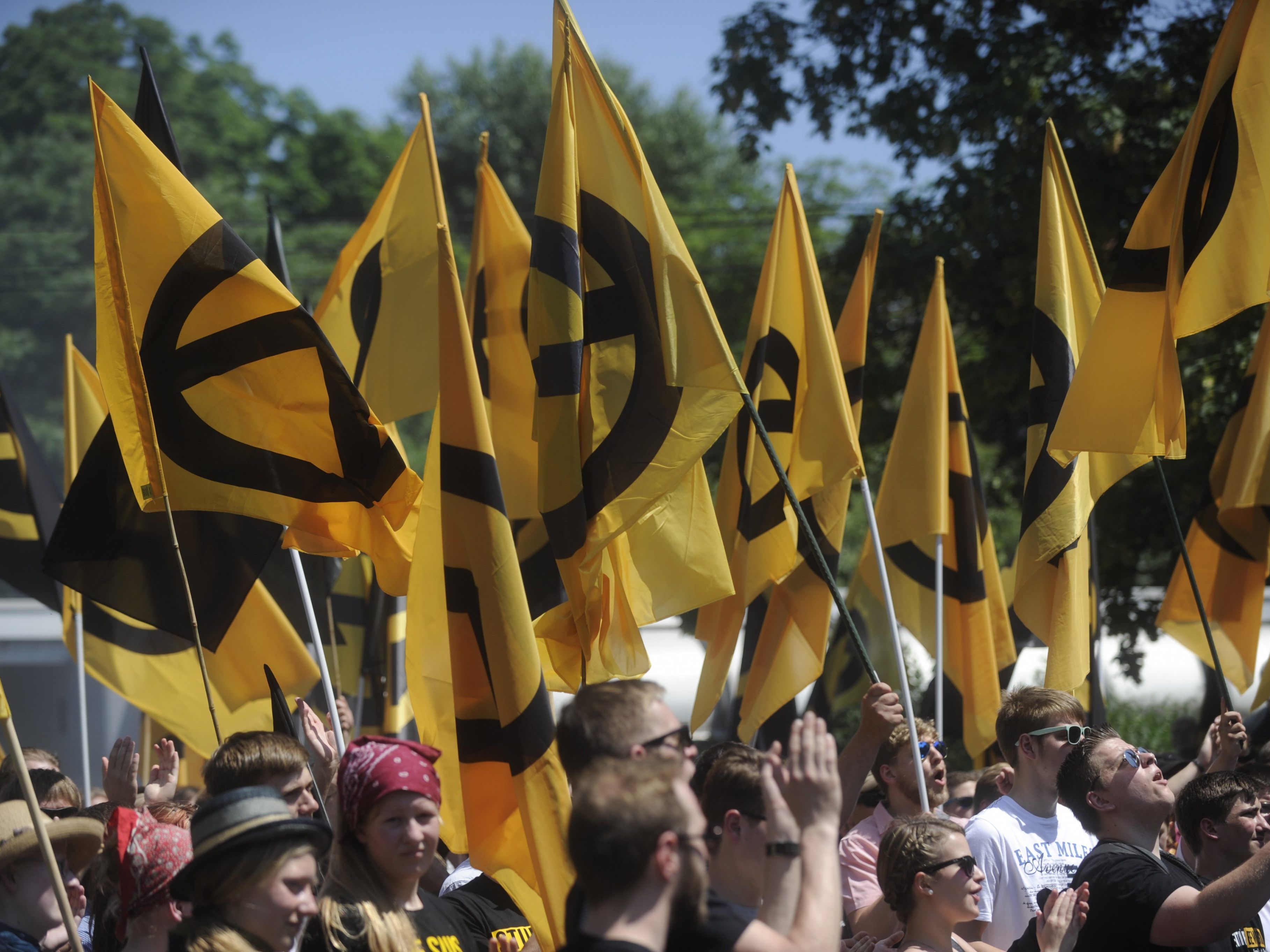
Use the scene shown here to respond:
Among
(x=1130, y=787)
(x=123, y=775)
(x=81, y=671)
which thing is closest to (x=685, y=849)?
(x=1130, y=787)

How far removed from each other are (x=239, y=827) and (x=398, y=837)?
1.40ft

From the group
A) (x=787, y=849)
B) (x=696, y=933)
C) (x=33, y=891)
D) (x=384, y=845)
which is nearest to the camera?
(x=696, y=933)

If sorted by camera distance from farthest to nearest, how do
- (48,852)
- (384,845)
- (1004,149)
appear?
(1004,149) < (48,852) < (384,845)

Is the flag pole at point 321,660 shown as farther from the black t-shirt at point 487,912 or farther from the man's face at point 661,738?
the man's face at point 661,738

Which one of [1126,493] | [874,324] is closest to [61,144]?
[874,324]

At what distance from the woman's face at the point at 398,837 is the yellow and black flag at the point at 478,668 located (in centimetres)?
85

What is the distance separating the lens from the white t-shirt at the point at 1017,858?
4.56 metres

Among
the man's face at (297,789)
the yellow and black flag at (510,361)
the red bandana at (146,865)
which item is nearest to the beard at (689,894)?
the red bandana at (146,865)

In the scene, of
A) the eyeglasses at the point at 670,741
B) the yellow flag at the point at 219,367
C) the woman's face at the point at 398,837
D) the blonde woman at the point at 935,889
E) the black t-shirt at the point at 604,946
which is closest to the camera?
the black t-shirt at the point at 604,946

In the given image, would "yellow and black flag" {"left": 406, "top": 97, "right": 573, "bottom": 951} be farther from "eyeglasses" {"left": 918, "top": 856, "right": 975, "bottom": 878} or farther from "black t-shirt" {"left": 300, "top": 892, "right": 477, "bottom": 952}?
"eyeglasses" {"left": 918, "top": 856, "right": 975, "bottom": 878}

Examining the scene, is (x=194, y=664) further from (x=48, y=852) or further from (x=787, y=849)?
(x=787, y=849)

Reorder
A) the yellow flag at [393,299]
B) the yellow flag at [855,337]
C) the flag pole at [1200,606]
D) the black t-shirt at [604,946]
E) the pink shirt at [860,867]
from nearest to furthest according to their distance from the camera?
the black t-shirt at [604,946], the pink shirt at [860,867], the flag pole at [1200,606], the yellow flag at [393,299], the yellow flag at [855,337]

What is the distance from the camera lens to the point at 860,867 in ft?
15.9

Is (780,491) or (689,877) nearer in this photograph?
(689,877)
